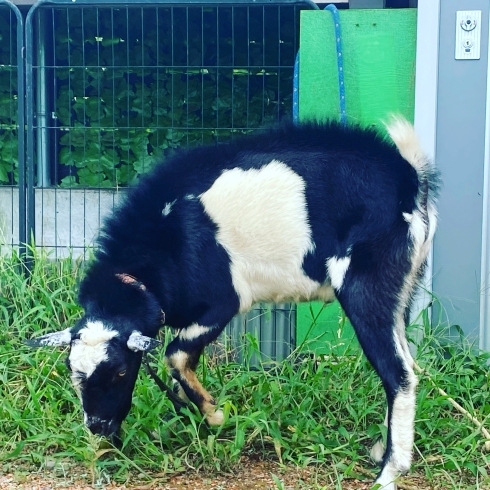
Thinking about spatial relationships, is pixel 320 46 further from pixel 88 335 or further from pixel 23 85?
pixel 88 335

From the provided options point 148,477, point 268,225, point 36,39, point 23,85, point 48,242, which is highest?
point 36,39

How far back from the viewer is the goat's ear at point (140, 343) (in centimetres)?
345

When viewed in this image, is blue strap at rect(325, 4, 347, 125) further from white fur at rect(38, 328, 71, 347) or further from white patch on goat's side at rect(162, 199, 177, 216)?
white fur at rect(38, 328, 71, 347)

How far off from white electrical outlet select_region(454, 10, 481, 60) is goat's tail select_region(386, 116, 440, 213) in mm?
1420

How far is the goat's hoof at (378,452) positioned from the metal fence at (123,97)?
5.53ft

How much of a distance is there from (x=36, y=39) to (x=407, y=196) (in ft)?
12.8

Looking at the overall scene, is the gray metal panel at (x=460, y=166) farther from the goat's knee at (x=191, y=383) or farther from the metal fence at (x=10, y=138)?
the metal fence at (x=10, y=138)

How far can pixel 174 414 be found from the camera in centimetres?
404

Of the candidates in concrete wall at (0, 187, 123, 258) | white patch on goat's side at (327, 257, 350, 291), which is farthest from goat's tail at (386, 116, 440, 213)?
concrete wall at (0, 187, 123, 258)

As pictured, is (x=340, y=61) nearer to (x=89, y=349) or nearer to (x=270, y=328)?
(x=270, y=328)

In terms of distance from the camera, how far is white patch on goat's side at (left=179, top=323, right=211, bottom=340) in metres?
3.76

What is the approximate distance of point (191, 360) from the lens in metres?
3.79

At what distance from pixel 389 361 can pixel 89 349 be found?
1.35 m

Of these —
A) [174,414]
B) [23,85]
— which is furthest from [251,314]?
[23,85]
